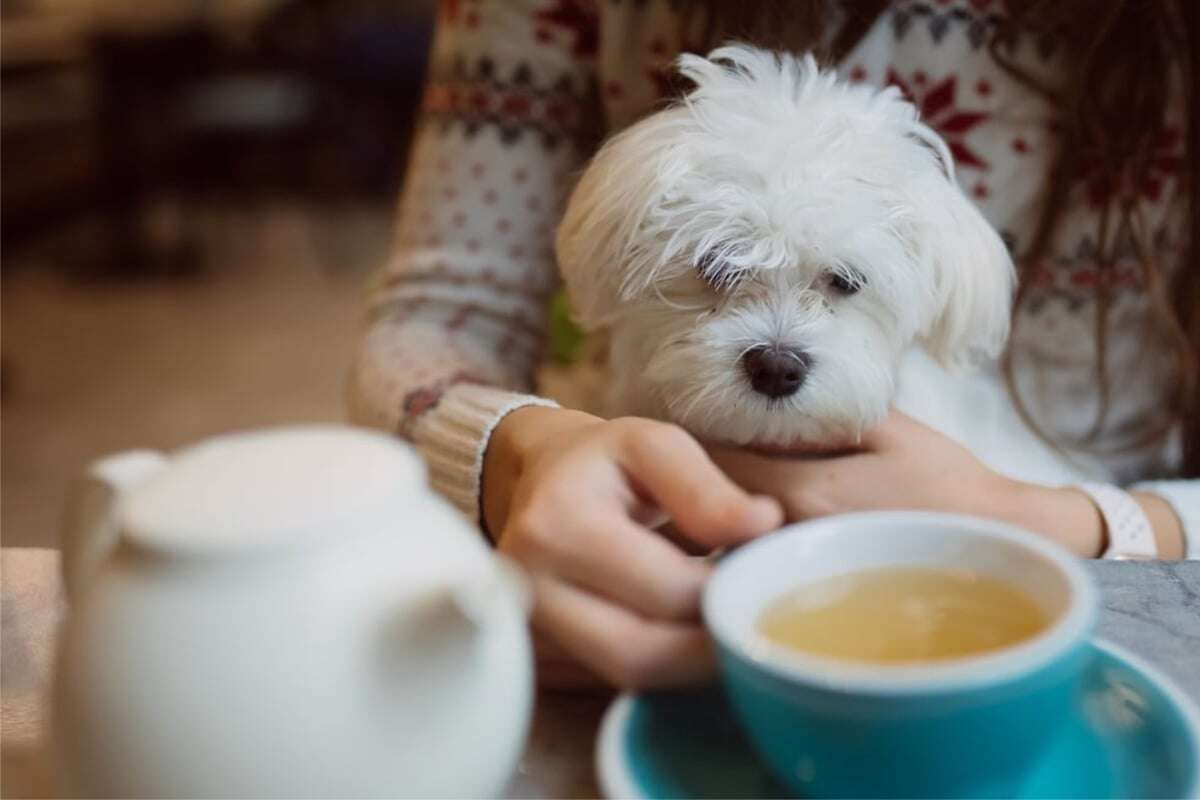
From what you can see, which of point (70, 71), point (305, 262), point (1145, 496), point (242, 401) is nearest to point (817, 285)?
point (1145, 496)

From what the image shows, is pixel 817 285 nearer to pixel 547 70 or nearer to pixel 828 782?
pixel 547 70

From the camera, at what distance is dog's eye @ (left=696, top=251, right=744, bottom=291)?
2.52 ft

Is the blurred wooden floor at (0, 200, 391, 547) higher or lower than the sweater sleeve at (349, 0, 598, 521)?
lower

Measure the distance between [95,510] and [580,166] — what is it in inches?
28.8

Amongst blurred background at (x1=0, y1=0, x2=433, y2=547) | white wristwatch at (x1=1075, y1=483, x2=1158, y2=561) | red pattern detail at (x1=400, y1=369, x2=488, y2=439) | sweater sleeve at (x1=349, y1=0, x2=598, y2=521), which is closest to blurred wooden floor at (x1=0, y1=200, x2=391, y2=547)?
blurred background at (x1=0, y1=0, x2=433, y2=547)

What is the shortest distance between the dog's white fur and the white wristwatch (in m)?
0.15

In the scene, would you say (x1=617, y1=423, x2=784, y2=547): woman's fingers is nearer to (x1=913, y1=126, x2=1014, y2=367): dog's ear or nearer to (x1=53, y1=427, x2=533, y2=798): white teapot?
(x1=53, y1=427, x2=533, y2=798): white teapot

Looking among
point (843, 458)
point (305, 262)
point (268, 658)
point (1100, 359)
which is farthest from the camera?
point (305, 262)

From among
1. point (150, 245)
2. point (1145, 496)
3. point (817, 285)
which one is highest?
point (817, 285)

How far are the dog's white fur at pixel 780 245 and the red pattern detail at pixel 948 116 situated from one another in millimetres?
126

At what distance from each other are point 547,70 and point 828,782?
0.77 metres

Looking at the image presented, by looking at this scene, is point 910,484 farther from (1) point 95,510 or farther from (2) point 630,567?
(1) point 95,510

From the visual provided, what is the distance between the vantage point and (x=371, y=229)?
4.40 metres

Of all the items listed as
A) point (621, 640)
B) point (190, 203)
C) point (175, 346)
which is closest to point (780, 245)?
point (621, 640)
